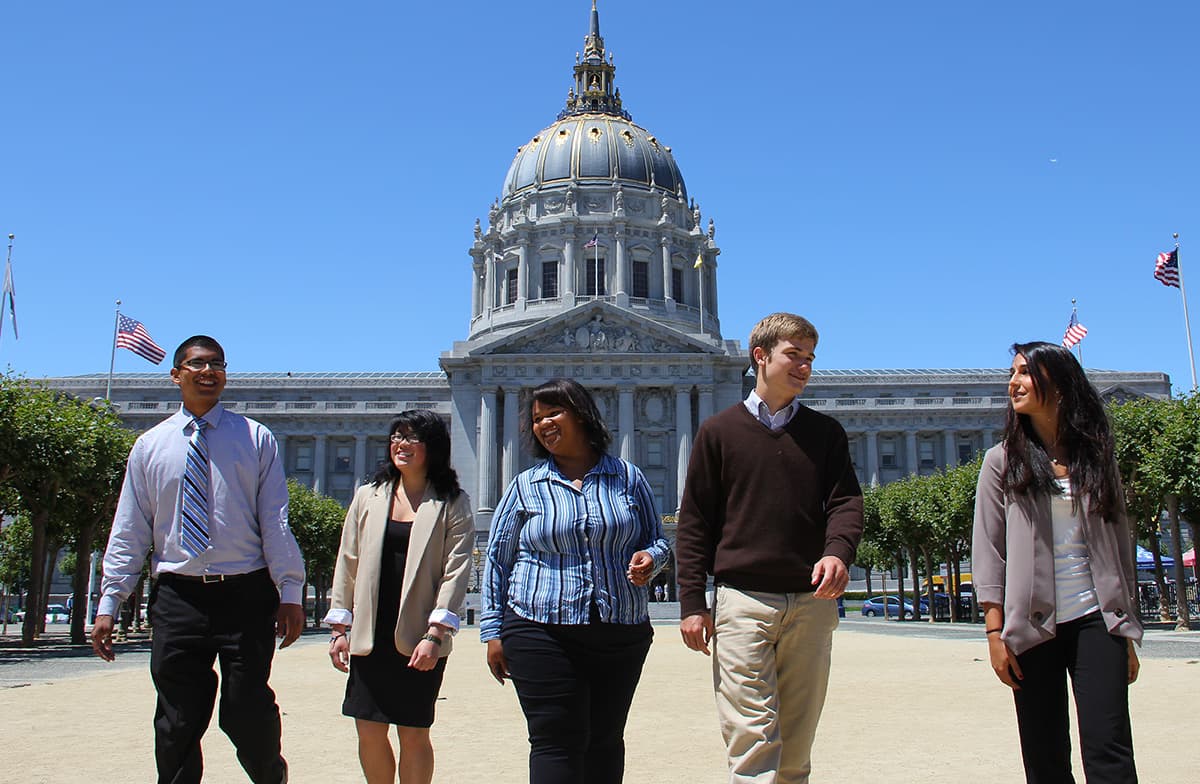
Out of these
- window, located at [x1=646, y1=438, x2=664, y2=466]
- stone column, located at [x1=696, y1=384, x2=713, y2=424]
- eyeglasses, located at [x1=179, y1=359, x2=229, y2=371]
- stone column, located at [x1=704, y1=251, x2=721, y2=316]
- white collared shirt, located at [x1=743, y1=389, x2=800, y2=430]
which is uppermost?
stone column, located at [x1=704, y1=251, x2=721, y2=316]

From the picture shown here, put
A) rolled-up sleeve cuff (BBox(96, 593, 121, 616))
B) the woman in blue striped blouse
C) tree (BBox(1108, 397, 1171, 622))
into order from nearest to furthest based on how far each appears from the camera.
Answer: the woman in blue striped blouse → rolled-up sleeve cuff (BBox(96, 593, 121, 616)) → tree (BBox(1108, 397, 1171, 622))

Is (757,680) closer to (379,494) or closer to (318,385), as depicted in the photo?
(379,494)

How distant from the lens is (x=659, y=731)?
12.7 metres

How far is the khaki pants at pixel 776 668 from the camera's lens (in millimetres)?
6141

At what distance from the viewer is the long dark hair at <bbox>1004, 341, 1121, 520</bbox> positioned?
244 inches

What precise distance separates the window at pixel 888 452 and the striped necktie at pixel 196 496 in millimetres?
86395

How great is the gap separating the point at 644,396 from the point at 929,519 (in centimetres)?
3020

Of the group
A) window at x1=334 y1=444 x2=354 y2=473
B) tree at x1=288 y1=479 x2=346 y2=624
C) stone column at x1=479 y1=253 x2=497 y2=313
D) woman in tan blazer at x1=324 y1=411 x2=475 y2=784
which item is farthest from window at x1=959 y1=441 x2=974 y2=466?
woman in tan blazer at x1=324 y1=411 x2=475 y2=784

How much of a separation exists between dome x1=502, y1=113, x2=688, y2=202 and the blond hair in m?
91.4

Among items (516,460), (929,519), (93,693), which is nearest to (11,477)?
(93,693)

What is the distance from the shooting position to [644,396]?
78438 mm

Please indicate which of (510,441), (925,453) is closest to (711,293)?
(925,453)

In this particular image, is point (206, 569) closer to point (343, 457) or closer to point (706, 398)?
point (706, 398)

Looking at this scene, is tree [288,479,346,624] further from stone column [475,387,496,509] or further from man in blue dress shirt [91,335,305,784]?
man in blue dress shirt [91,335,305,784]
